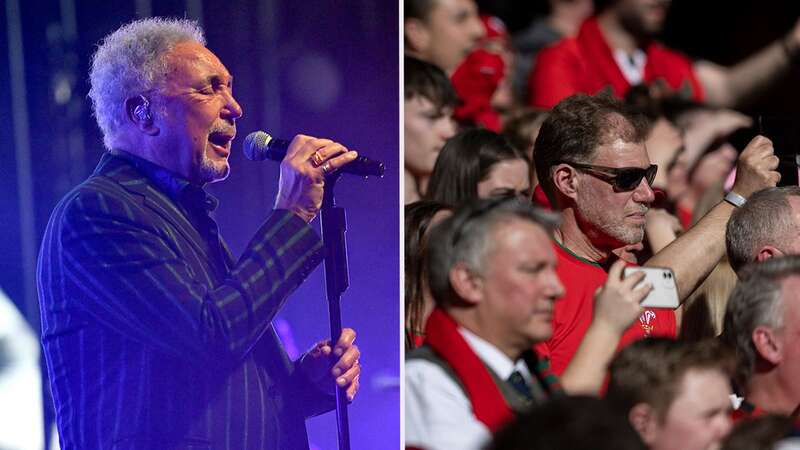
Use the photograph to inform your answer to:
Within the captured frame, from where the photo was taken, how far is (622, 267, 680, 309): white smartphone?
284 centimetres

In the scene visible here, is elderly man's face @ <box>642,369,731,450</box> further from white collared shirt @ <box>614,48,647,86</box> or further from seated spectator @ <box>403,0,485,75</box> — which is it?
white collared shirt @ <box>614,48,647,86</box>

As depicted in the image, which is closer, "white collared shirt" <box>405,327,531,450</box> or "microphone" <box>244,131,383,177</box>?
"white collared shirt" <box>405,327,531,450</box>

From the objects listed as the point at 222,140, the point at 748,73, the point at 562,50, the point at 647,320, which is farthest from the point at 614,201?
the point at 748,73

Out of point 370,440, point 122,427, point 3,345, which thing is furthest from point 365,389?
point 3,345

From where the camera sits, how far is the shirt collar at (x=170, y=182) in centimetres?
303

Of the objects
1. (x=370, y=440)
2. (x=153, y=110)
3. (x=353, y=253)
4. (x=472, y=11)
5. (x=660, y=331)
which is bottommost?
(x=370, y=440)

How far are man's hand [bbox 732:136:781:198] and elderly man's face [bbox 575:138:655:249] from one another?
40 centimetres

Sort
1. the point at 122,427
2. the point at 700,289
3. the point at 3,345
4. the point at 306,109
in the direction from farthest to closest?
the point at 700,289, the point at 306,109, the point at 3,345, the point at 122,427

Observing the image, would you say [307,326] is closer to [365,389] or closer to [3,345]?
[365,389]

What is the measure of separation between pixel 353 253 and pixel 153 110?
0.71m

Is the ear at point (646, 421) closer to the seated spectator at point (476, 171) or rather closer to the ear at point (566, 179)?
the ear at point (566, 179)

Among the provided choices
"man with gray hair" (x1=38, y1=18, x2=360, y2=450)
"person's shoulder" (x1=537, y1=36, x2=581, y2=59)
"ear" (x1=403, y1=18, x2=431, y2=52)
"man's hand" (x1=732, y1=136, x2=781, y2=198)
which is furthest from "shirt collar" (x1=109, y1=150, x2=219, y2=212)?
"person's shoulder" (x1=537, y1=36, x2=581, y2=59)

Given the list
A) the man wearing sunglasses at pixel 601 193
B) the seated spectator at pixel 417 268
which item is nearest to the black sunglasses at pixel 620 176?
the man wearing sunglasses at pixel 601 193

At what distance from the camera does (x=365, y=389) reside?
11.3 feet
